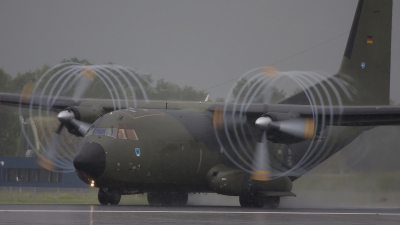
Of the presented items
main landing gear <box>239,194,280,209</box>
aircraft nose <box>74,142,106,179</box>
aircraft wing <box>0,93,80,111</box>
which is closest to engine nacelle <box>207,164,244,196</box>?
main landing gear <box>239,194,280,209</box>

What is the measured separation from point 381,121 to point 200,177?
7460 millimetres

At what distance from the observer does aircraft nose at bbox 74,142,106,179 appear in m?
27.2

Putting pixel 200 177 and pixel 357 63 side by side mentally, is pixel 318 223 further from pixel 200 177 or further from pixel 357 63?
pixel 357 63

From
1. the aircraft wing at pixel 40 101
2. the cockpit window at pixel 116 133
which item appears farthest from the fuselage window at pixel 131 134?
the aircraft wing at pixel 40 101

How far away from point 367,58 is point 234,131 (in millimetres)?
7732

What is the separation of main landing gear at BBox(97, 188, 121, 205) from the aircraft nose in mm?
2322

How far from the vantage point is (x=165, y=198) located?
3262 cm

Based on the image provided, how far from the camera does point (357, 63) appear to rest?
34.7 metres

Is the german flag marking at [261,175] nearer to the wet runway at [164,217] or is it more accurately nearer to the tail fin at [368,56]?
the wet runway at [164,217]

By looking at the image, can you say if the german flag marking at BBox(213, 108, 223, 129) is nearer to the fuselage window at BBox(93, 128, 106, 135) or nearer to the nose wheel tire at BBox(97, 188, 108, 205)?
the fuselage window at BBox(93, 128, 106, 135)

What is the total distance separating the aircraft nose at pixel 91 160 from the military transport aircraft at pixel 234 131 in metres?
0.04

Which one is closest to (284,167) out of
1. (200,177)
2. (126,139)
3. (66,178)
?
(200,177)

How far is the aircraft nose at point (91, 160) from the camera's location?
89.4 feet

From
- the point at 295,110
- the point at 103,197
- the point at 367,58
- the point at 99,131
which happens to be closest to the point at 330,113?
the point at 295,110
